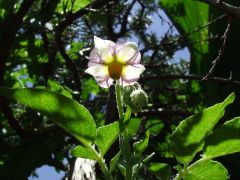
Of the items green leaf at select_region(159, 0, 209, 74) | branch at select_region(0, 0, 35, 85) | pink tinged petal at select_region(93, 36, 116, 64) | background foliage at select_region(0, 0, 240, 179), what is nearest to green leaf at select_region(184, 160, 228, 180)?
pink tinged petal at select_region(93, 36, 116, 64)

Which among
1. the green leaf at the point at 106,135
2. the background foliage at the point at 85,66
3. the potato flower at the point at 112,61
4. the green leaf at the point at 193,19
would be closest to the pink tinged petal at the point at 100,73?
the potato flower at the point at 112,61

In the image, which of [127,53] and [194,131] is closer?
[194,131]

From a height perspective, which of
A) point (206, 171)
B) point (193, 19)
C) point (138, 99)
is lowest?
point (206, 171)

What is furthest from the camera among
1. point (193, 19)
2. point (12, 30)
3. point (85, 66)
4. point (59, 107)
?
point (193, 19)

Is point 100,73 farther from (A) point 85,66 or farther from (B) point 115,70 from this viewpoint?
(A) point 85,66

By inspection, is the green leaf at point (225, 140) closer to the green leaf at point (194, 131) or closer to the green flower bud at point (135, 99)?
Result: the green leaf at point (194, 131)

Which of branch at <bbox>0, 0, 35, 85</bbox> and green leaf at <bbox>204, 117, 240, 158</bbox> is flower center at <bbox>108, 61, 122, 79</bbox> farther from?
branch at <bbox>0, 0, 35, 85</bbox>

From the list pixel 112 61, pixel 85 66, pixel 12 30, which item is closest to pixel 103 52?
pixel 112 61
